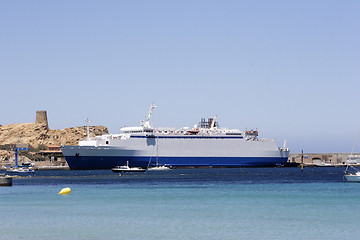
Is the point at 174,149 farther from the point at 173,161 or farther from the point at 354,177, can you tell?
the point at 354,177

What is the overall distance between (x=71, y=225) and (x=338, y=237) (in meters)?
14.6

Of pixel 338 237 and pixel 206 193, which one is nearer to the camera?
pixel 338 237

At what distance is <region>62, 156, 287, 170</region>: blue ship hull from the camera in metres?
131

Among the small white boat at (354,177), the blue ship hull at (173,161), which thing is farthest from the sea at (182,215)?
the blue ship hull at (173,161)

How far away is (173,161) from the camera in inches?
5443

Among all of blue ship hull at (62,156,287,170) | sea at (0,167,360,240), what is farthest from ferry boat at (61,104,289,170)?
sea at (0,167,360,240)

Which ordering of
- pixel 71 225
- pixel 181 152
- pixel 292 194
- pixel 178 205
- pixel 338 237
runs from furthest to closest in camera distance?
pixel 181 152
pixel 292 194
pixel 178 205
pixel 71 225
pixel 338 237

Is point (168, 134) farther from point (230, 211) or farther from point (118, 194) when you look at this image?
point (230, 211)

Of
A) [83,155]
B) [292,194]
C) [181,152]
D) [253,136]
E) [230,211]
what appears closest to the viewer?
[230,211]

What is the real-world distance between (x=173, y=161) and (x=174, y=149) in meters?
2.59

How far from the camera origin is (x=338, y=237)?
102ft

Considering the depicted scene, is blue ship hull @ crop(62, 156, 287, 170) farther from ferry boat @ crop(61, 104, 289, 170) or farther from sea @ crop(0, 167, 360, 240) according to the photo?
sea @ crop(0, 167, 360, 240)

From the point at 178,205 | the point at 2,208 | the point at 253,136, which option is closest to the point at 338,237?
the point at 178,205

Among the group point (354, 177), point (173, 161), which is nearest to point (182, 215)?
point (354, 177)
